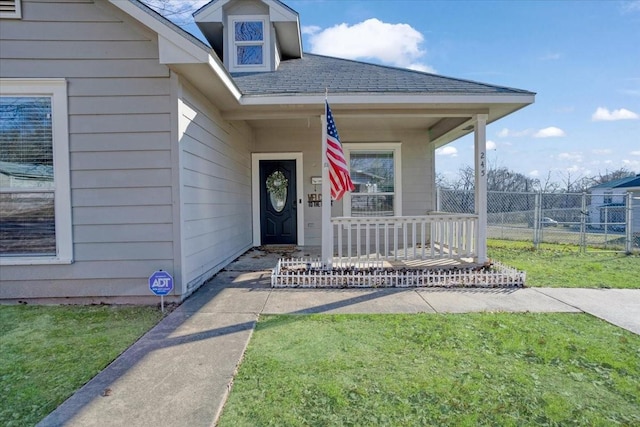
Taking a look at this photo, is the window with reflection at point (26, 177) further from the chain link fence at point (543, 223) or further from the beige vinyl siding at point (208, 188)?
the chain link fence at point (543, 223)

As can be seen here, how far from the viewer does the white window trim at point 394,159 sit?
7.72 metres

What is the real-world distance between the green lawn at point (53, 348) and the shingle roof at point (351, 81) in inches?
135

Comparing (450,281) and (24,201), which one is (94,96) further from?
(450,281)

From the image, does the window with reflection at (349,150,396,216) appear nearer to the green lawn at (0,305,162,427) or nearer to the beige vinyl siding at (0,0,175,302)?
the beige vinyl siding at (0,0,175,302)

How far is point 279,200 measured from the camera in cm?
810

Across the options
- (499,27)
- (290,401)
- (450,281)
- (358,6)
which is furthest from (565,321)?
(499,27)

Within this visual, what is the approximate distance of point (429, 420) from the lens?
1.90 m

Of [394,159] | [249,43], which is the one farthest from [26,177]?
[394,159]

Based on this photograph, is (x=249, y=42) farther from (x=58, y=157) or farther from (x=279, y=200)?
(x=58, y=157)

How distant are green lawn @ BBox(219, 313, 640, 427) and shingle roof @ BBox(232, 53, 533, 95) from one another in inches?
127

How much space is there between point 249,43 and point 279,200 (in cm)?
340

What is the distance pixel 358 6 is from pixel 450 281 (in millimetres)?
7824

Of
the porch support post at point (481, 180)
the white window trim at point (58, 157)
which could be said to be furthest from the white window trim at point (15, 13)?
the porch support post at point (481, 180)

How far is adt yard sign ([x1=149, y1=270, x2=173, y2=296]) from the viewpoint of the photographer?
3.75m
